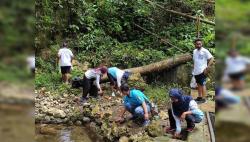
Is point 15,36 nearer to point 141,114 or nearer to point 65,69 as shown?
point 65,69

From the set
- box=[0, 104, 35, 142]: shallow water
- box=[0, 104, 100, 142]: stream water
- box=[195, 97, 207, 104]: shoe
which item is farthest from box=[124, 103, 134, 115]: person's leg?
box=[0, 104, 35, 142]: shallow water

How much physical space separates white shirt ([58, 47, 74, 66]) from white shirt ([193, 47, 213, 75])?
1238mm

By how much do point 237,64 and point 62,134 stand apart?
202 centimetres

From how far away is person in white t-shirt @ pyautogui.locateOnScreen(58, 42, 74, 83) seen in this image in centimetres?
619

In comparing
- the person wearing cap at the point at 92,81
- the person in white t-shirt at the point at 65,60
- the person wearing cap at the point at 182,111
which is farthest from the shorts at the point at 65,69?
the person wearing cap at the point at 182,111

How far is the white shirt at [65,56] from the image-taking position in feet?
20.3

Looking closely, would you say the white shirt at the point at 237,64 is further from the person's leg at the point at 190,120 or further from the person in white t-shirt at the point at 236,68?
the person's leg at the point at 190,120

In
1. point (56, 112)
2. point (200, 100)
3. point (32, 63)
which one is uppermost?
point (32, 63)

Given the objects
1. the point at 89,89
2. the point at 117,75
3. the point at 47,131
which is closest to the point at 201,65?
the point at 117,75

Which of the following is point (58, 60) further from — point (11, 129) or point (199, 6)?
point (199, 6)

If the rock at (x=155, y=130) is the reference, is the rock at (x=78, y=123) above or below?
above

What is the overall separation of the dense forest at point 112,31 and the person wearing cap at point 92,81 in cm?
8

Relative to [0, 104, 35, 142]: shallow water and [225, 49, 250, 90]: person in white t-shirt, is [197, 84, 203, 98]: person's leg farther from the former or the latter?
[0, 104, 35, 142]: shallow water

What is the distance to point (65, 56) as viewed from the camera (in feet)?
20.3
